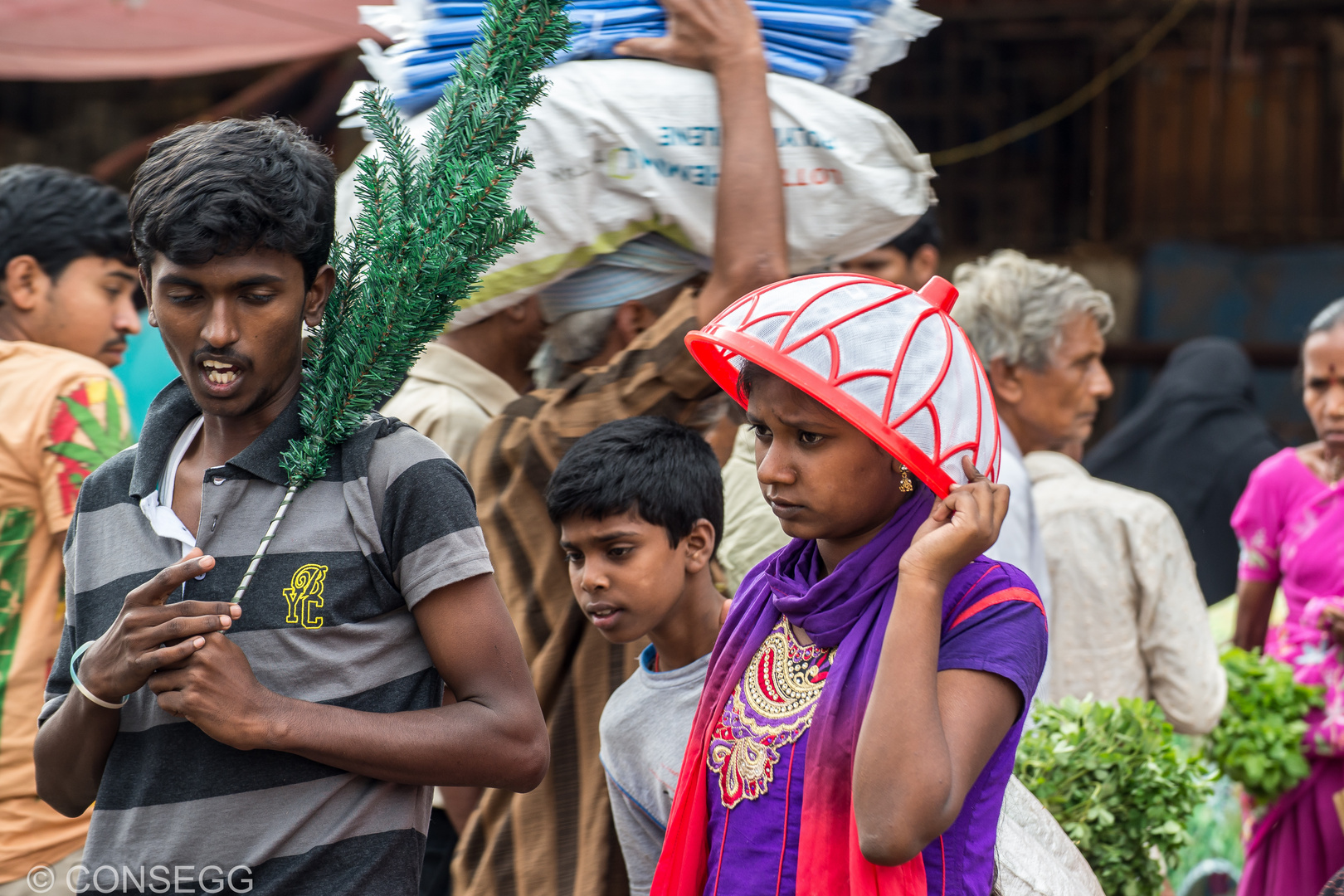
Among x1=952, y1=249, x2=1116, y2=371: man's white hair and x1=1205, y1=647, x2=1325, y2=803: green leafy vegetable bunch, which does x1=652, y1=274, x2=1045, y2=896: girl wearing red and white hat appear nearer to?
x1=952, y1=249, x2=1116, y2=371: man's white hair

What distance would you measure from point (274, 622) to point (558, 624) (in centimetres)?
98

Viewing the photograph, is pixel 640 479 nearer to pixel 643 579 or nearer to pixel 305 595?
pixel 643 579

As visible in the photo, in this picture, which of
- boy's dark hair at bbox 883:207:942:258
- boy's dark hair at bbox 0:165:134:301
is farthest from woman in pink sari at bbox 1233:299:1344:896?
boy's dark hair at bbox 0:165:134:301

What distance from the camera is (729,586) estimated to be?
3.08 metres

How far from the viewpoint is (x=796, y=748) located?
1.75m

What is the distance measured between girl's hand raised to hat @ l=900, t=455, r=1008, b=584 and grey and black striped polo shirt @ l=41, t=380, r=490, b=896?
581 mm

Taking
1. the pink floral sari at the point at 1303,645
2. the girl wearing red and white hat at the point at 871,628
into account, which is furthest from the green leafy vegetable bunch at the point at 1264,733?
the girl wearing red and white hat at the point at 871,628

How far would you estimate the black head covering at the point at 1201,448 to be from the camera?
6676 mm

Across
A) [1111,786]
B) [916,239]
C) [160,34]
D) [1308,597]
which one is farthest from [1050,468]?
[160,34]

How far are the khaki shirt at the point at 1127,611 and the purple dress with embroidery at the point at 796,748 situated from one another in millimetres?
1937

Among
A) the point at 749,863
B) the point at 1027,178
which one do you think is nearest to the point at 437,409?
the point at 749,863

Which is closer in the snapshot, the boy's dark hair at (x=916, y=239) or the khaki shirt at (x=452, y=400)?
the khaki shirt at (x=452, y=400)

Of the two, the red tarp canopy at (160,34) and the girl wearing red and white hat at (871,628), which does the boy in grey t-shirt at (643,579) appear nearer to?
the girl wearing red and white hat at (871,628)

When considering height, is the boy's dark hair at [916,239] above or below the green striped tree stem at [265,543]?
below
